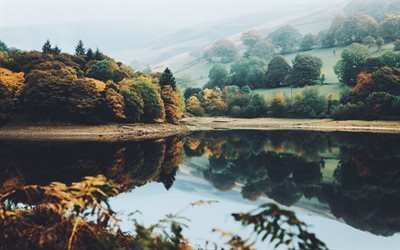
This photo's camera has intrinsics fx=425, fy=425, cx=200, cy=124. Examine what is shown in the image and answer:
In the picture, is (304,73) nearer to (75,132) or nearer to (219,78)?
(219,78)

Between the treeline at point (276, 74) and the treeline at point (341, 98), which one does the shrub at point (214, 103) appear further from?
the treeline at point (276, 74)

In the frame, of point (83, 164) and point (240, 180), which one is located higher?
point (83, 164)

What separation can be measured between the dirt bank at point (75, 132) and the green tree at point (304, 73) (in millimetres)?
83149

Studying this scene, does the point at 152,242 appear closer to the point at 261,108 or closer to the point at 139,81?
the point at 139,81

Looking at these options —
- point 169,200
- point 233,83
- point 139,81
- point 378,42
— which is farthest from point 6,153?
point 378,42

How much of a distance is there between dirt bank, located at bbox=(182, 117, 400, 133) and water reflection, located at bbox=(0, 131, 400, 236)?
37369 millimetres

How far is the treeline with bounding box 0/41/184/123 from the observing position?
258 feet

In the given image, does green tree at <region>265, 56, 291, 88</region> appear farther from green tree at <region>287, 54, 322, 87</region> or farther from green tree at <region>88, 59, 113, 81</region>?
green tree at <region>88, 59, 113, 81</region>

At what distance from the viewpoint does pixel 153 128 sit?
8975 centimetres

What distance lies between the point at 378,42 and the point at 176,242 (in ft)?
606

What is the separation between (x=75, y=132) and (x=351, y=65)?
9954cm

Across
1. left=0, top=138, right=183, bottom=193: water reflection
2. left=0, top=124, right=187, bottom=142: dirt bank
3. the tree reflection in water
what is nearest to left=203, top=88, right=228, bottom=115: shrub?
left=0, top=124, right=187, bottom=142: dirt bank

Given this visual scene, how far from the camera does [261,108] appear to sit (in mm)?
134125

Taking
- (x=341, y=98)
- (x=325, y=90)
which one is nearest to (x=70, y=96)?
(x=341, y=98)
